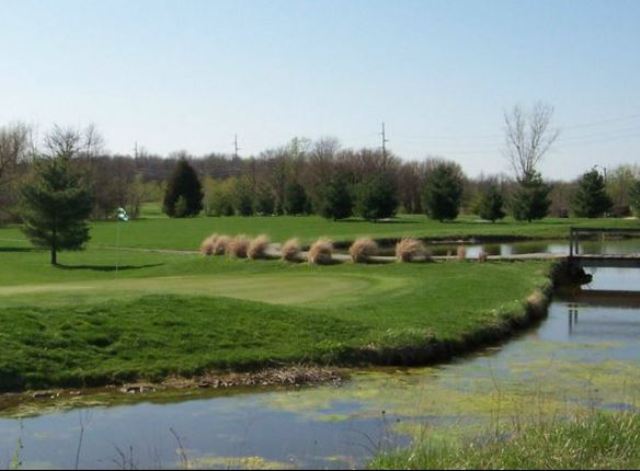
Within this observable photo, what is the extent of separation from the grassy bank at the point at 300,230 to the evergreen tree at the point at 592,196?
147 inches

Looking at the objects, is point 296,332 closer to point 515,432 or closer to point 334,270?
point 515,432

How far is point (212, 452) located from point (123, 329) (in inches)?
293

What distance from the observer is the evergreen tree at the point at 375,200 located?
7906 centimetres

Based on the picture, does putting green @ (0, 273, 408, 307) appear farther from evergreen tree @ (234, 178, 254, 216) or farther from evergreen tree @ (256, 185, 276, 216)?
evergreen tree @ (234, 178, 254, 216)

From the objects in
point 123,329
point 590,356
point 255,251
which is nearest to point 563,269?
point 255,251

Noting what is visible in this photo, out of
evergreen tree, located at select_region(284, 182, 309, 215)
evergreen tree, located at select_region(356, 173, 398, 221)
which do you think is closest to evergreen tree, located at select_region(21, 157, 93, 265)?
evergreen tree, located at select_region(356, 173, 398, 221)

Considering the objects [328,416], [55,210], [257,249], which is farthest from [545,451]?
[55,210]

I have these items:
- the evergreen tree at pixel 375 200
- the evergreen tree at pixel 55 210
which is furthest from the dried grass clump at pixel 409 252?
the evergreen tree at pixel 375 200

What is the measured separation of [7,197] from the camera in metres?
90.7

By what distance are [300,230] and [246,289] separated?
136ft

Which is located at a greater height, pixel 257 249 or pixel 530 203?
pixel 530 203

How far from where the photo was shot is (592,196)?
84.2 meters

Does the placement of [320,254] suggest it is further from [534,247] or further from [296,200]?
[296,200]

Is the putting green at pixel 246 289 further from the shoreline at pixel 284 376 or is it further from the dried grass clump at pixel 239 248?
the dried grass clump at pixel 239 248
